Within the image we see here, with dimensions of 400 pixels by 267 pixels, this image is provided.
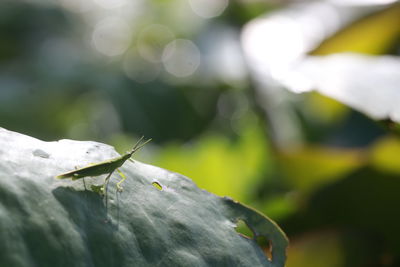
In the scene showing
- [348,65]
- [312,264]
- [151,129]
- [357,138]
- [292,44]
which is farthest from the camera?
[151,129]

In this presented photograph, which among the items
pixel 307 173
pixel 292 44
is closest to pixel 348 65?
pixel 307 173

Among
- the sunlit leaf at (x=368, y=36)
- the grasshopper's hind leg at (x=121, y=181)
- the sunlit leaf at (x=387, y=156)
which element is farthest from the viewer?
the sunlit leaf at (x=368, y=36)

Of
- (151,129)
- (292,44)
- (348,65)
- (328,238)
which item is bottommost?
(151,129)

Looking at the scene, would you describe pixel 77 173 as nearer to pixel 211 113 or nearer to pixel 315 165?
pixel 315 165

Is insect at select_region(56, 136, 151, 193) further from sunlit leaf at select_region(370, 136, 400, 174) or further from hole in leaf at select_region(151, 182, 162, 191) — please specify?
sunlit leaf at select_region(370, 136, 400, 174)

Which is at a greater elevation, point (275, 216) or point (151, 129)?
point (275, 216)

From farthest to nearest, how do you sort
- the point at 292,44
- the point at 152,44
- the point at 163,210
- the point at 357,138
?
1. the point at 152,44
2. the point at 292,44
3. the point at 357,138
4. the point at 163,210

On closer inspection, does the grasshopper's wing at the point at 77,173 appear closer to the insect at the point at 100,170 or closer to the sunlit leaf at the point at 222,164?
the insect at the point at 100,170

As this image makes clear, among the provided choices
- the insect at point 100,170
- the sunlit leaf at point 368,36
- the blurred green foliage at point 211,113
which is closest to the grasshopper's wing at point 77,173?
the insect at point 100,170

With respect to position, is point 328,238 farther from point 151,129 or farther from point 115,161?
point 151,129
